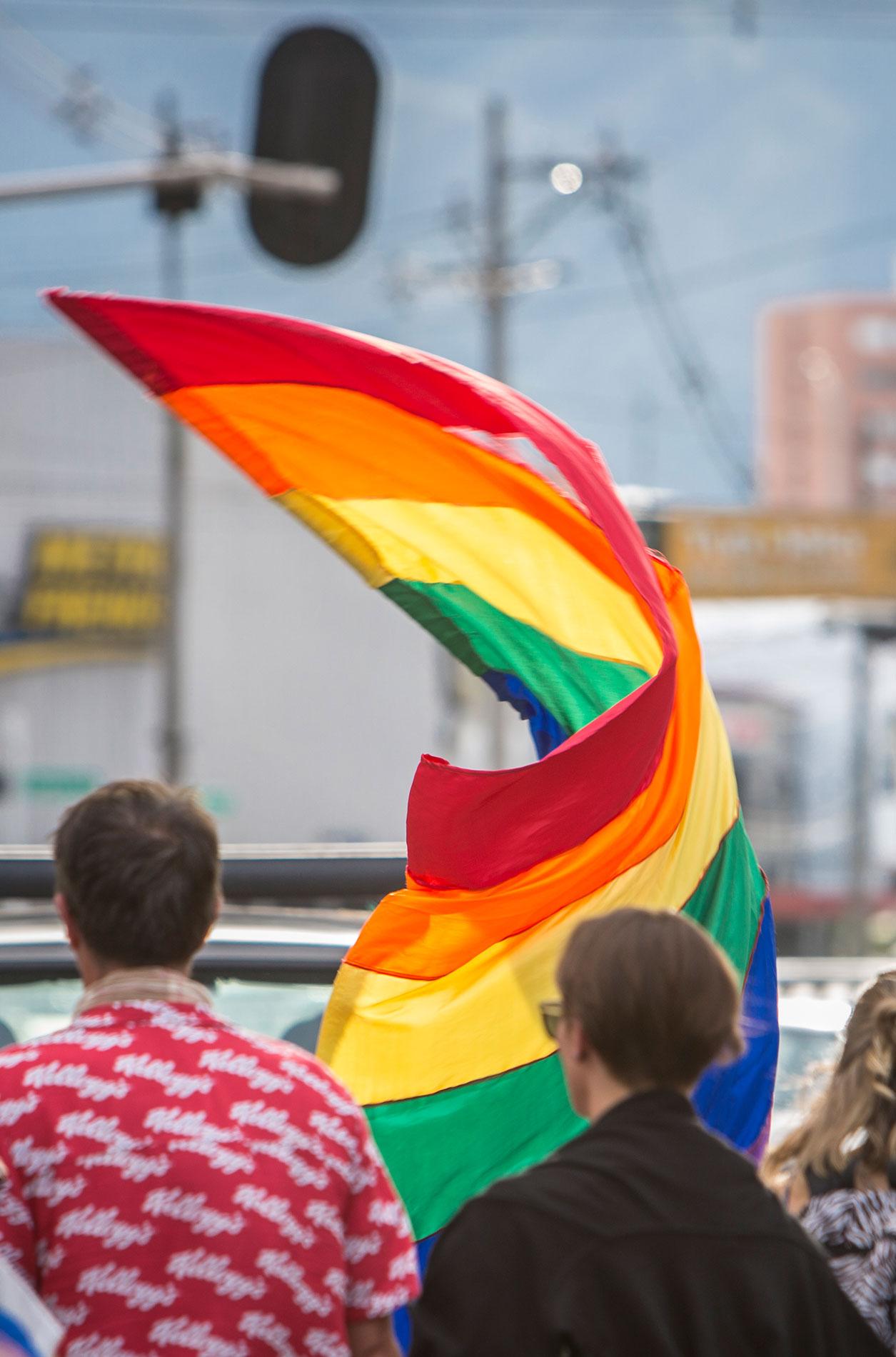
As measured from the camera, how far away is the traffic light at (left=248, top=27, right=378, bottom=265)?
9.52 metres

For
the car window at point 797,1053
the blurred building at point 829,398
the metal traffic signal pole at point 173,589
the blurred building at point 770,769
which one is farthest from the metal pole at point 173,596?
the blurred building at point 829,398

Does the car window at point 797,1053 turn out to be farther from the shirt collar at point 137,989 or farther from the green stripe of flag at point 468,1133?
the shirt collar at point 137,989

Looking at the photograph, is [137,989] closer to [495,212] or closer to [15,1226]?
Result: [15,1226]

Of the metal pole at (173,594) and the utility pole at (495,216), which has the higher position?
the utility pole at (495,216)

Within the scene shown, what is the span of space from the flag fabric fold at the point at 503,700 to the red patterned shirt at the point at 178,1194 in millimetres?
654

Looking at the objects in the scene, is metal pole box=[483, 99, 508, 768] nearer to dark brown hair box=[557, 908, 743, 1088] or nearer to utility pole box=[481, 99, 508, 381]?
utility pole box=[481, 99, 508, 381]

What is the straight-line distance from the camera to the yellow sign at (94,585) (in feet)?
70.8

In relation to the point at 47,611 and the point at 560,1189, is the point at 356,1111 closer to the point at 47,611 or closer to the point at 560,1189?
the point at 560,1189

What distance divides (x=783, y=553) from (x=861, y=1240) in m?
22.6

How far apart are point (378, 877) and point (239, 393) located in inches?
43.4

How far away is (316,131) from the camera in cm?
993

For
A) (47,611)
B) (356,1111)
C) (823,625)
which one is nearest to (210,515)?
(47,611)

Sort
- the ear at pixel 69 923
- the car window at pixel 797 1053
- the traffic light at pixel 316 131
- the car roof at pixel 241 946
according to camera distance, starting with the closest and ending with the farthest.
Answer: the ear at pixel 69 923 < the car roof at pixel 241 946 < the car window at pixel 797 1053 < the traffic light at pixel 316 131

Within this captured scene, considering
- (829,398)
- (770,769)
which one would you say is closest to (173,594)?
(770,769)
